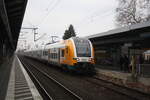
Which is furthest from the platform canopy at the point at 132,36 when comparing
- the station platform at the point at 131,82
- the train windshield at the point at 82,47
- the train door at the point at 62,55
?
the train door at the point at 62,55

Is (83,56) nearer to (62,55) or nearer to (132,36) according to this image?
(62,55)

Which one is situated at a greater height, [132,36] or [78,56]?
[132,36]

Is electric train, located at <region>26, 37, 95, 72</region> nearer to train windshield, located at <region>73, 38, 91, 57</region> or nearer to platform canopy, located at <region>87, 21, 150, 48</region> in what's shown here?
train windshield, located at <region>73, 38, 91, 57</region>

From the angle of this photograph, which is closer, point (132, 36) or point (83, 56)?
point (83, 56)

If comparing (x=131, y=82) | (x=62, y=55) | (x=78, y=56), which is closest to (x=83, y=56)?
(x=78, y=56)

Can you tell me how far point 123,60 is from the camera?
15.3 metres

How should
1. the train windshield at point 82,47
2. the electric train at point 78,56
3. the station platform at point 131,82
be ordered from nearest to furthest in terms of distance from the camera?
the station platform at point 131,82, the electric train at point 78,56, the train windshield at point 82,47

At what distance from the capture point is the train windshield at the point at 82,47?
1420 cm

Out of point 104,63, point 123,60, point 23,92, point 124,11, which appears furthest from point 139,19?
point 23,92

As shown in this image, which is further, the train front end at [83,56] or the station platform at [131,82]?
the train front end at [83,56]

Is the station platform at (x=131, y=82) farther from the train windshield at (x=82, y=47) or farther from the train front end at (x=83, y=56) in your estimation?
the train windshield at (x=82, y=47)

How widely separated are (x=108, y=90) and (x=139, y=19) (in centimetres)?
2804

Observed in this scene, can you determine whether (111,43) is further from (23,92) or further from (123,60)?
(23,92)

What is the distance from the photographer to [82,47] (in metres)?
14.5
